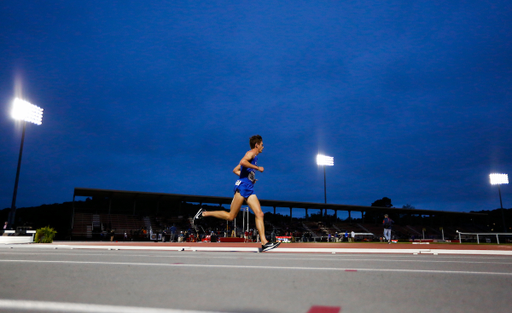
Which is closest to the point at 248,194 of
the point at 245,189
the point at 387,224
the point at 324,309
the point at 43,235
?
the point at 245,189

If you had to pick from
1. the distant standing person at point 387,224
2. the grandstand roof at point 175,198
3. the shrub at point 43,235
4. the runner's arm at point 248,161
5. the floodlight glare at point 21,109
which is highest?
the floodlight glare at point 21,109

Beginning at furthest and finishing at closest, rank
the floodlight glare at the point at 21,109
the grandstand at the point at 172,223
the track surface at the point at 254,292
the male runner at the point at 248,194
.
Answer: the grandstand at the point at 172,223, the floodlight glare at the point at 21,109, the male runner at the point at 248,194, the track surface at the point at 254,292

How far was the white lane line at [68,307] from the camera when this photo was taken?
1.86 m

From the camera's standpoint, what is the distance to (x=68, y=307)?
1.95 m

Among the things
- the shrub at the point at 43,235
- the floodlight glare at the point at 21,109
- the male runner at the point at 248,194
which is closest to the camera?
the male runner at the point at 248,194

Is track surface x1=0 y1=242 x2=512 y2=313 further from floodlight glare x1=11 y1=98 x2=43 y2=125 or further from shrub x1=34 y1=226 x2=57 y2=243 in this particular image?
floodlight glare x1=11 y1=98 x2=43 y2=125

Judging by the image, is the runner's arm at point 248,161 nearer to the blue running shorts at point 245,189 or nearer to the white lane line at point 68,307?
the blue running shorts at point 245,189

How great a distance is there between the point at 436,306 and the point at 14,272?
12.4 ft

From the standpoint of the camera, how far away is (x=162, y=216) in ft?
156

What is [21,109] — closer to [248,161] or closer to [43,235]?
[43,235]

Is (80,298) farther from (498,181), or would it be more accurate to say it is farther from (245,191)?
(498,181)

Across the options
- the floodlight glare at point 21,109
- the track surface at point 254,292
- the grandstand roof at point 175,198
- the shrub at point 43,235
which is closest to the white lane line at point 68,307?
the track surface at point 254,292

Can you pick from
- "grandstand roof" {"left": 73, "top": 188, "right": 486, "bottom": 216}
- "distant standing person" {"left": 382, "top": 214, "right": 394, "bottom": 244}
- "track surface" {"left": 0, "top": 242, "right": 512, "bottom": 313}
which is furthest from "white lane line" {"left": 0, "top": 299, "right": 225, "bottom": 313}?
"grandstand roof" {"left": 73, "top": 188, "right": 486, "bottom": 216}

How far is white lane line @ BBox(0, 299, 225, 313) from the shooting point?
1.86 meters
